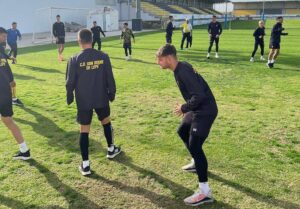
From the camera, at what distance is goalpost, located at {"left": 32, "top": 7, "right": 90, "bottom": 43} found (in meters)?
35.0

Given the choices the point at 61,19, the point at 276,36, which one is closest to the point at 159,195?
the point at 276,36

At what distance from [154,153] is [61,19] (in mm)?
35933

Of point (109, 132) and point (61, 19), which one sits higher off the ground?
point (61, 19)

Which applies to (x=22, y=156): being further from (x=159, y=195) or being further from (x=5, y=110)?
(x=159, y=195)

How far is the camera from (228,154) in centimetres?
582

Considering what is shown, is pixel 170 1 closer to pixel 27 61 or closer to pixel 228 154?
pixel 27 61

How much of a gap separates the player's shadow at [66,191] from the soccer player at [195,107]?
49.9 inches

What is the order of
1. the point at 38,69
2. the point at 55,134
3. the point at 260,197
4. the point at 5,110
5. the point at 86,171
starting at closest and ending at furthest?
the point at 260,197 < the point at 86,171 < the point at 5,110 < the point at 55,134 < the point at 38,69

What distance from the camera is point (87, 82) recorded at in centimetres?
492

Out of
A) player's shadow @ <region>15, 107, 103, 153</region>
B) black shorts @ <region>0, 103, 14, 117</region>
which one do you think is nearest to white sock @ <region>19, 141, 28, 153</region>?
black shorts @ <region>0, 103, 14, 117</region>

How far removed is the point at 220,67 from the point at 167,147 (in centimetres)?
897

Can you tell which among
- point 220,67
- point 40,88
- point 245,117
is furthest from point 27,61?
point 245,117

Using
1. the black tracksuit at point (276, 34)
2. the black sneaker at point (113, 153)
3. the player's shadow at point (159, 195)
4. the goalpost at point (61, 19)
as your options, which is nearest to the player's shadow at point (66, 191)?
the player's shadow at point (159, 195)

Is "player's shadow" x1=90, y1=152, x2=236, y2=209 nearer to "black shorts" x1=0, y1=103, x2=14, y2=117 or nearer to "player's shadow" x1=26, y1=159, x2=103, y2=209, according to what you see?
"player's shadow" x1=26, y1=159, x2=103, y2=209
